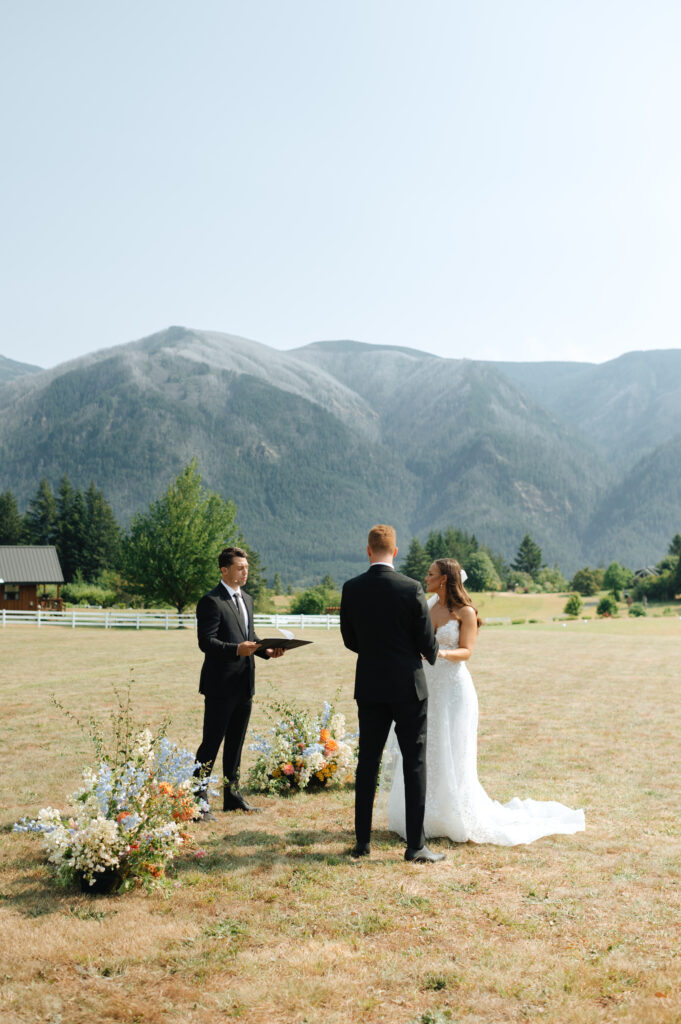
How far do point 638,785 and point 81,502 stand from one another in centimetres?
8263

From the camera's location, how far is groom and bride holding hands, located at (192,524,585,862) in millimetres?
5984

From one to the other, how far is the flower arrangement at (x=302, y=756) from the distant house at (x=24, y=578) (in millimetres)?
45241

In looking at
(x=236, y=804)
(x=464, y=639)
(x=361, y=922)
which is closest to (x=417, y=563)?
(x=236, y=804)

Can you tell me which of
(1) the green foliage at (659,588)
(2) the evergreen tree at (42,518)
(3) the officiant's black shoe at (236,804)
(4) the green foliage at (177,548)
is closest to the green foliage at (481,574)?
(1) the green foliage at (659,588)

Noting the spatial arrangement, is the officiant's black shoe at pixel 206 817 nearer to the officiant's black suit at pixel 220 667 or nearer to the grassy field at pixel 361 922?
the grassy field at pixel 361 922

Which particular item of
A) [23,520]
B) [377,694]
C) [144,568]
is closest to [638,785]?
[377,694]

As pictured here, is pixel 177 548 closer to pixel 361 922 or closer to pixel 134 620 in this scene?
pixel 134 620

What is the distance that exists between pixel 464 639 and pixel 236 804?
9.03 ft

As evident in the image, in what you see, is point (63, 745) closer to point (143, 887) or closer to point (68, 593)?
point (143, 887)

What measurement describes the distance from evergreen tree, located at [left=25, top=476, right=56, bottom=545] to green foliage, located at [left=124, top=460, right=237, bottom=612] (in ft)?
144

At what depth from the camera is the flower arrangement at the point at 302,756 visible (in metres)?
8.21

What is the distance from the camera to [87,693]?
15.4 m

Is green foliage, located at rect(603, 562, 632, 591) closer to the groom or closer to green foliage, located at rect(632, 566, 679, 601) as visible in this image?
green foliage, located at rect(632, 566, 679, 601)

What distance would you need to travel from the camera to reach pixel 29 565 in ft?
170
